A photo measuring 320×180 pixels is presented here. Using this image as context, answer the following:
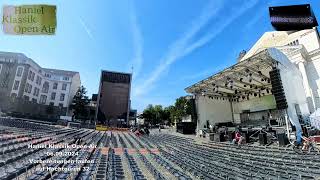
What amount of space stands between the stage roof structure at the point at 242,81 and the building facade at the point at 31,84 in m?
34.8

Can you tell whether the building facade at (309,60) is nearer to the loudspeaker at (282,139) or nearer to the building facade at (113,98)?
the loudspeaker at (282,139)

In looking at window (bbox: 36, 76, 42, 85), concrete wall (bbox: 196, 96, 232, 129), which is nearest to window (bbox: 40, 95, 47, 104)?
window (bbox: 36, 76, 42, 85)

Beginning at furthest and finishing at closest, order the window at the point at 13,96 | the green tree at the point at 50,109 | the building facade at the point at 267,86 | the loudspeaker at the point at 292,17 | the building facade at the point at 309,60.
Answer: the green tree at the point at 50,109, the window at the point at 13,96, the loudspeaker at the point at 292,17, the building facade at the point at 309,60, the building facade at the point at 267,86

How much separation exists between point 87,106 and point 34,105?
14.7 meters

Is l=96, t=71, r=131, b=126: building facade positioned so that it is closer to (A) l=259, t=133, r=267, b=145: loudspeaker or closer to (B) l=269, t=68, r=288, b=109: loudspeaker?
(A) l=259, t=133, r=267, b=145: loudspeaker

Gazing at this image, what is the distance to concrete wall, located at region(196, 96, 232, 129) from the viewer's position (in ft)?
88.7

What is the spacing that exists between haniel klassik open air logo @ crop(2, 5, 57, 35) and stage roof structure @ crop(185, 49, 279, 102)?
569 inches

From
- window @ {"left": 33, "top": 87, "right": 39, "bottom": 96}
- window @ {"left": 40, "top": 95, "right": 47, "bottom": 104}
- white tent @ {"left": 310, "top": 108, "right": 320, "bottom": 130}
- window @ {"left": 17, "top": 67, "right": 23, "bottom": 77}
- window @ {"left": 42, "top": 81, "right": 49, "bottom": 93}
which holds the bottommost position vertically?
white tent @ {"left": 310, "top": 108, "right": 320, "bottom": 130}

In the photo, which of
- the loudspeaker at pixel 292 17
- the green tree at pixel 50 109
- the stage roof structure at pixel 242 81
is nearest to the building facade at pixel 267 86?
the stage roof structure at pixel 242 81

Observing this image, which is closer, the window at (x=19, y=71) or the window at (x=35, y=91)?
the window at (x=19, y=71)

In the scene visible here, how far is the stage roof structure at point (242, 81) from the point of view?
54.3 feet

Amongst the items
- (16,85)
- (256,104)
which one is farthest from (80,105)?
(256,104)

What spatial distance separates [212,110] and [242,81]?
6.87 meters

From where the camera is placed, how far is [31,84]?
45.4 meters
